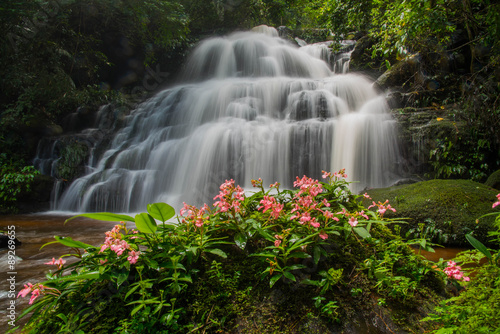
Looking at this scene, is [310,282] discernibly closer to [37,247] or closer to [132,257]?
[132,257]

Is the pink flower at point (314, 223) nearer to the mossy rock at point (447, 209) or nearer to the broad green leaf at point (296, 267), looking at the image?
the broad green leaf at point (296, 267)

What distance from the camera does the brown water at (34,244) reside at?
2.75 metres

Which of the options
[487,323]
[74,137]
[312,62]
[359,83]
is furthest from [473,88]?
[74,137]

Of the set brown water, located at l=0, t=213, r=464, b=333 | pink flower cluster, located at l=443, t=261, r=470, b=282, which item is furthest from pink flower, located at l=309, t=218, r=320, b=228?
brown water, located at l=0, t=213, r=464, b=333

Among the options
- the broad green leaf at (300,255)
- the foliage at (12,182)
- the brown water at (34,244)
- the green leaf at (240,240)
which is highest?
the green leaf at (240,240)

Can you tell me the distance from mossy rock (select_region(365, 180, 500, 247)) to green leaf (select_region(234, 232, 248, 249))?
10.3ft

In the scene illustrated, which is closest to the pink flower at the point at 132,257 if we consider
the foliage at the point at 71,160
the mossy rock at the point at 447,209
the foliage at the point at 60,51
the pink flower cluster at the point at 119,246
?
the pink flower cluster at the point at 119,246

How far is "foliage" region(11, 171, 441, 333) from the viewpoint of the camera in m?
1.43

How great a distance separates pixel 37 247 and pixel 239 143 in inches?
221

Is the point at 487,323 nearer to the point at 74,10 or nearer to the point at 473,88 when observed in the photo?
the point at 473,88

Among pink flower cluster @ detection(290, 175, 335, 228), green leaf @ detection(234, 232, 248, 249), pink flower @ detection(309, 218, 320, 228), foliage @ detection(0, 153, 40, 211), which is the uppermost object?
pink flower cluster @ detection(290, 175, 335, 228)

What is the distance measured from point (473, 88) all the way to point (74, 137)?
43.1 feet

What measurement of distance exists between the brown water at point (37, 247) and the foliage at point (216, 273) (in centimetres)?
128

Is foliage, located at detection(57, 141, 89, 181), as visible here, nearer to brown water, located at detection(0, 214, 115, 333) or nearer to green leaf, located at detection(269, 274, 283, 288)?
brown water, located at detection(0, 214, 115, 333)
